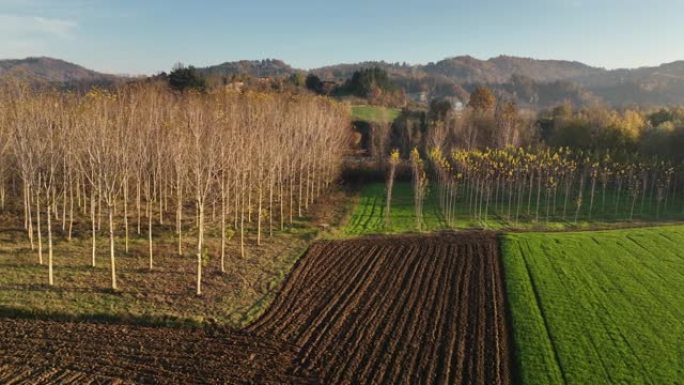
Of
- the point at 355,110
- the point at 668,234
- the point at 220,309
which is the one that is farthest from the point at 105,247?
the point at 355,110

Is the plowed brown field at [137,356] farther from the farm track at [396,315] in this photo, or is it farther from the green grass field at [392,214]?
the green grass field at [392,214]

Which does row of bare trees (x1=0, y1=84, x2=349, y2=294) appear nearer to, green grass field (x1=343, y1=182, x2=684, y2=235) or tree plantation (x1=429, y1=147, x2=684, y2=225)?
green grass field (x1=343, y1=182, x2=684, y2=235)

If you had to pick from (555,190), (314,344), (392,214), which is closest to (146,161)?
(314,344)

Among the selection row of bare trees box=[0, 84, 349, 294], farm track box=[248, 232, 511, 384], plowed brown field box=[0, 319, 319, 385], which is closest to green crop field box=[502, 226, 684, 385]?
farm track box=[248, 232, 511, 384]

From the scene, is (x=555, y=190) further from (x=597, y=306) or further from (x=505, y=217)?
(x=597, y=306)

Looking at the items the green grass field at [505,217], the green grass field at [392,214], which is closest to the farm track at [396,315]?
the green grass field at [392,214]

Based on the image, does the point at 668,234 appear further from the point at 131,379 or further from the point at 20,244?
the point at 20,244
